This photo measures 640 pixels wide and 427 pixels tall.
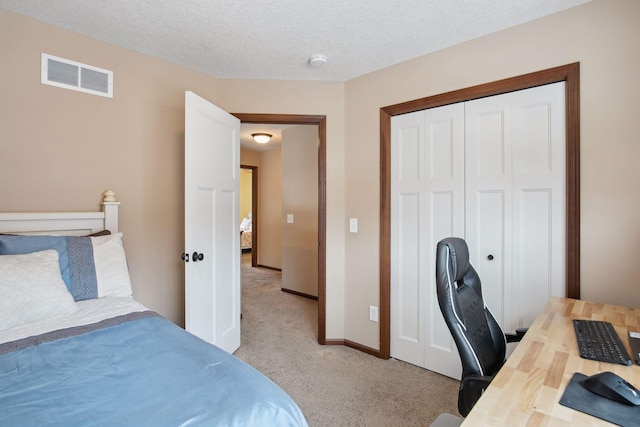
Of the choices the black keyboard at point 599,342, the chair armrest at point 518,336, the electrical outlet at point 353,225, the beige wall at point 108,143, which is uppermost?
the beige wall at point 108,143

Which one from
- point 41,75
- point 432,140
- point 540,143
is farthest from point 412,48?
point 41,75

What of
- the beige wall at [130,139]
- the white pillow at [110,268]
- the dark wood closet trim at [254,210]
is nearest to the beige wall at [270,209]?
the dark wood closet trim at [254,210]

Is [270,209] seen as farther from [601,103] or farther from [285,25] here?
[601,103]

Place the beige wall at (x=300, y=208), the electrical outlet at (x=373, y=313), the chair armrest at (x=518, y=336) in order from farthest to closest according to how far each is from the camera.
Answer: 1. the beige wall at (x=300, y=208)
2. the electrical outlet at (x=373, y=313)
3. the chair armrest at (x=518, y=336)

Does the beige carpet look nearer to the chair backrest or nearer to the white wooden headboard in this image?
the chair backrest

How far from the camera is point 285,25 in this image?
1.99 meters

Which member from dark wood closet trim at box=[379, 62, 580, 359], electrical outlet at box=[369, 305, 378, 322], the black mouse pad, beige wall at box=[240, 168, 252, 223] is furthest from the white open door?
beige wall at box=[240, 168, 252, 223]

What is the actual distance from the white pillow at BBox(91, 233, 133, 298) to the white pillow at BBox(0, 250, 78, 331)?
220mm

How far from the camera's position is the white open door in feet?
7.11

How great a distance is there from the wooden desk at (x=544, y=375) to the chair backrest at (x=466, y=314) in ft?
0.54

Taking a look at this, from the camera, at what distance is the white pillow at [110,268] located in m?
1.75

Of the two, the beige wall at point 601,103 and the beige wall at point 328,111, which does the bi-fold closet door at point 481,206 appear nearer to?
the beige wall at point 601,103

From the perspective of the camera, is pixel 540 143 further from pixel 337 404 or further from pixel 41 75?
pixel 41 75

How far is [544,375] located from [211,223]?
217cm
